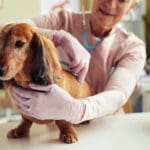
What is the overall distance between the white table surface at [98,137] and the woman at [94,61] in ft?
0.12

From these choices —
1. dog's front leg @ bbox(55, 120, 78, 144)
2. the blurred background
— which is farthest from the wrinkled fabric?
the blurred background

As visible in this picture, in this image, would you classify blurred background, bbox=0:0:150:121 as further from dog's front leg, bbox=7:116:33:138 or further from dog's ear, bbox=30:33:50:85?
dog's ear, bbox=30:33:50:85

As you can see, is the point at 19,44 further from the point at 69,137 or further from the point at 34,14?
the point at 34,14

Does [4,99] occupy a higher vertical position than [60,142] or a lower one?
lower

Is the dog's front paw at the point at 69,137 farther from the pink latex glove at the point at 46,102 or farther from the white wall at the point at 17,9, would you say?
the white wall at the point at 17,9

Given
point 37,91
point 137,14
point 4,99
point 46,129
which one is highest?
point 37,91

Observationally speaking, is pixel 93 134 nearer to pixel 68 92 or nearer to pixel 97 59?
pixel 68 92

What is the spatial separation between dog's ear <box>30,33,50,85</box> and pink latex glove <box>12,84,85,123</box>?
0.01 metres

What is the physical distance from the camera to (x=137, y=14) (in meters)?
2.40

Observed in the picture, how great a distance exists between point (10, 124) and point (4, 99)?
1040 mm

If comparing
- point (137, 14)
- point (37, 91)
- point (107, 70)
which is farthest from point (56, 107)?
point (137, 14)

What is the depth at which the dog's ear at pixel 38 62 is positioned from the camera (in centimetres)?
54

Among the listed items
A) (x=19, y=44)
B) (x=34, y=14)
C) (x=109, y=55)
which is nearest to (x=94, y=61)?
(x=109, y=55)

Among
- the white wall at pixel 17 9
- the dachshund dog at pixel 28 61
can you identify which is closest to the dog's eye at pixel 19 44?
the dachshund dog at pixel 28 61
